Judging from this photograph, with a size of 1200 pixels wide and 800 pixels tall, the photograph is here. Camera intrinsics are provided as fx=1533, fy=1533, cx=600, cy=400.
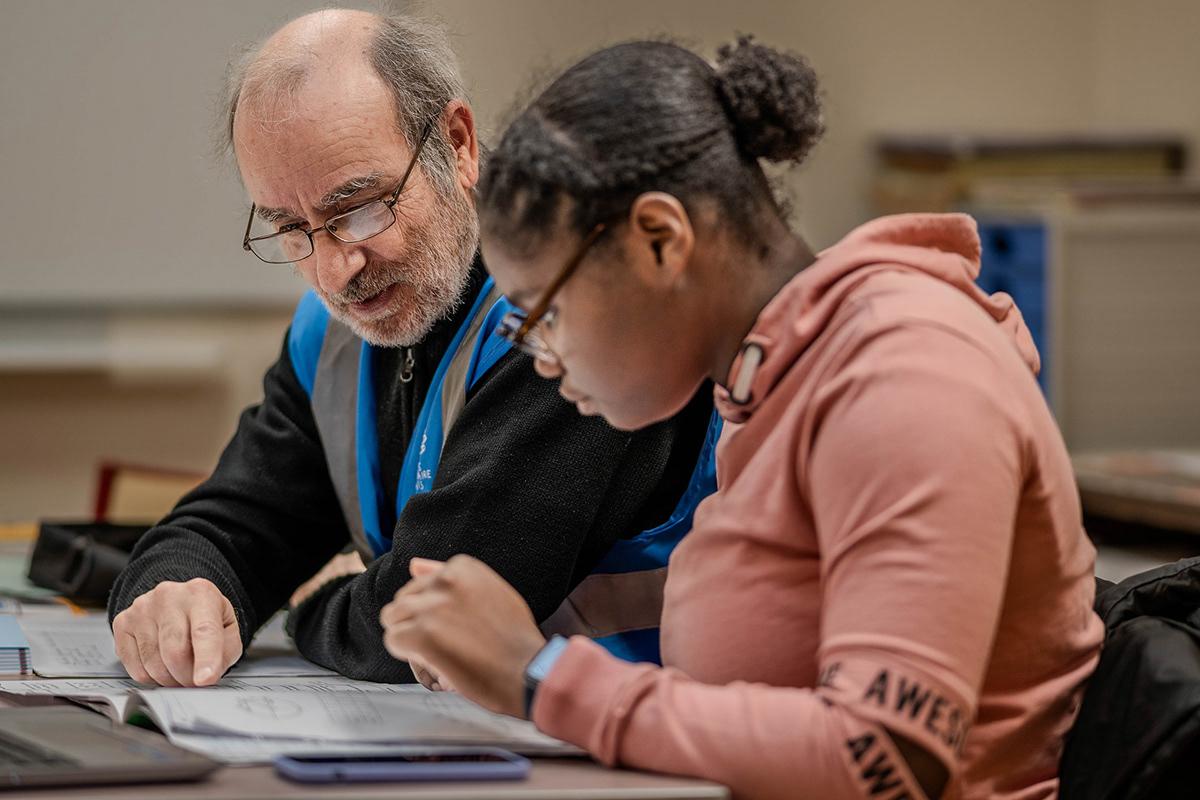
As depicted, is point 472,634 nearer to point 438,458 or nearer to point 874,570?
point 874,570

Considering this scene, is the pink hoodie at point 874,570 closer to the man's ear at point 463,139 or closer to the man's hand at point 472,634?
the man's hand at point 472,634

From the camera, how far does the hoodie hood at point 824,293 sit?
101 centimetres

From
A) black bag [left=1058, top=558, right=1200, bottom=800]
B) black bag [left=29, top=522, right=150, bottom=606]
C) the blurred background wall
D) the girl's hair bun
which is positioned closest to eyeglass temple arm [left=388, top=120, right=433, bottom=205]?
the girl's hair bun

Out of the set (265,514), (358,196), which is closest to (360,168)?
(358,196)

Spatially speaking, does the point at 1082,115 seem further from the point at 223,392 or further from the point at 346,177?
the point at 346,177

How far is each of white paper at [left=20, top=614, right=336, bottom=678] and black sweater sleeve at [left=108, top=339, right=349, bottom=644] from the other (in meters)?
0.04

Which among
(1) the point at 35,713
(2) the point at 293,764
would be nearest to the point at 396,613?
(2) the point at 293,764

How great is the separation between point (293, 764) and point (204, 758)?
68 mm

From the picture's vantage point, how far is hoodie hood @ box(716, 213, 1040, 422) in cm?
101

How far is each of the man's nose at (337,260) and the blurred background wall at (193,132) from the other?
6.29 ft

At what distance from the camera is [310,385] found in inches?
69.6

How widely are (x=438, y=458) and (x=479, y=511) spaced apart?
16 cm

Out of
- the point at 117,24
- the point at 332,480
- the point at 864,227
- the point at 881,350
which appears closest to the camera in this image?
the point at 881,350

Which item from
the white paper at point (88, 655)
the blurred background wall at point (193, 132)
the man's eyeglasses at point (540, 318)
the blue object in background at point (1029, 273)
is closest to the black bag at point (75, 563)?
the white paper at point (88, 655)
